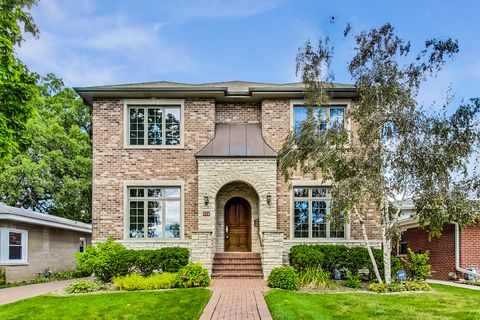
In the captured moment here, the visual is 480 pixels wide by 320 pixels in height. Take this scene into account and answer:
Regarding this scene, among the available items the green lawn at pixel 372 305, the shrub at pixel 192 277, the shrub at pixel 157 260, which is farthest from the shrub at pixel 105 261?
the green lawn at pixel 372 305

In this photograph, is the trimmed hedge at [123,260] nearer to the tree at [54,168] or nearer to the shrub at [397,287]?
Result: the shrub at [397,287]

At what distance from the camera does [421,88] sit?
35.3ft

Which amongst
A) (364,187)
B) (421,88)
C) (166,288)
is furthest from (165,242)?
(421,88)

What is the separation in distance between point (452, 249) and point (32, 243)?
635 inches

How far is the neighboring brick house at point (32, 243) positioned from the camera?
48.9 feet

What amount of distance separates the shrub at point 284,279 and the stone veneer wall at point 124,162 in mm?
4076

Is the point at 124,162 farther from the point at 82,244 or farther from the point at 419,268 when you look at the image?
the point at 82,244

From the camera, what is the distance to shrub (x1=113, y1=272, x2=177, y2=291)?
11.0 m

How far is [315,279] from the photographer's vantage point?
36.5 ft

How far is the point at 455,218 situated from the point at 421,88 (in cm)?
345

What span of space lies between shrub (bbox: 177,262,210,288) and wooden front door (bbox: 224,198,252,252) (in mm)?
3440

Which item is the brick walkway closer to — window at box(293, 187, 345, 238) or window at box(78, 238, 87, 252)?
window at box(293, 187, 345, 238)

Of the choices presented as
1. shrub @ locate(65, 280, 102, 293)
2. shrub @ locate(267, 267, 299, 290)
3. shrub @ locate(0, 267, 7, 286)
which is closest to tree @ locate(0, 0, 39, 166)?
shrub @ locate(65, 280, 102, 293)

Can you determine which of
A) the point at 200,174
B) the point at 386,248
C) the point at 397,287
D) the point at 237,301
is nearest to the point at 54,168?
the point at 200,174
